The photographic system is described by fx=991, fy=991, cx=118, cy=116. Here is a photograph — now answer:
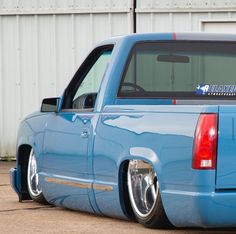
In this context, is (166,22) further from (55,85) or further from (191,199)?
(191,199)

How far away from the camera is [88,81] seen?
9070 millimetres

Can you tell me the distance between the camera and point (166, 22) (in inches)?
650

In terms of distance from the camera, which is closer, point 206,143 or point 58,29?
point 206,143

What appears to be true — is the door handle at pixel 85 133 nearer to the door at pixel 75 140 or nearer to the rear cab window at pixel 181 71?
the door at pixel 75 140

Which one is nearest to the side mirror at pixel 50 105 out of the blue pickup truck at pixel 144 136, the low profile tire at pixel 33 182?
the blue pickup truck at pixel 144 136

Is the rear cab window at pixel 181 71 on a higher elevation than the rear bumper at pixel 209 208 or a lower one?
higher

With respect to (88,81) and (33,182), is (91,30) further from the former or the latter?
(88,81)

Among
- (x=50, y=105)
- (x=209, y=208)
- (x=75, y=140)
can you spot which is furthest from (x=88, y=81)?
(x=209, y=208)

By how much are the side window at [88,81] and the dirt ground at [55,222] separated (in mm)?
973

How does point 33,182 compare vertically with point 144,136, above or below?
below

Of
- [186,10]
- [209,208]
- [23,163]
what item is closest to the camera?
[209,208]

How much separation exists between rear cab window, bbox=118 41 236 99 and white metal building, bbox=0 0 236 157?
25.0 feet

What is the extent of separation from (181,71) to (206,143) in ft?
6.39

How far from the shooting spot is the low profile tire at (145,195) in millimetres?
7387
